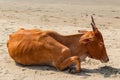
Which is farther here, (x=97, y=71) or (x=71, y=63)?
(x=97, y=71)

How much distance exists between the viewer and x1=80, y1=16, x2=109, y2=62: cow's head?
8.93m

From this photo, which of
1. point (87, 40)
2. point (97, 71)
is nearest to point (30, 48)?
point (87, 40)

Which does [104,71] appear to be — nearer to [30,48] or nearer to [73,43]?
[73,43]

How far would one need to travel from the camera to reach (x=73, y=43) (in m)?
9.06

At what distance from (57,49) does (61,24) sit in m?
6.65

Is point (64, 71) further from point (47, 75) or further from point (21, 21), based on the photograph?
point (21, 21)

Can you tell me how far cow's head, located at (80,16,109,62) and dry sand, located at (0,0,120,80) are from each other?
1.00ft

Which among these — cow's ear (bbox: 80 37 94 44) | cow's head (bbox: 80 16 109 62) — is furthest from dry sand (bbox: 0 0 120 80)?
cow's ear (bbox: 80 37 94 44)

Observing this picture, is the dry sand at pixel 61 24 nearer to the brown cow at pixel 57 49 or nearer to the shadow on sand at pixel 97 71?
the shadow on sand at pixel 97 71

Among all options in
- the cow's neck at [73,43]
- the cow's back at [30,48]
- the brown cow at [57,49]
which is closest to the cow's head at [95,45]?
the brown cow at [57,49]

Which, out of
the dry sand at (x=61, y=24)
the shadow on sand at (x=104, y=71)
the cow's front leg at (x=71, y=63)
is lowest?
the dry sand at (x=61, y=24)

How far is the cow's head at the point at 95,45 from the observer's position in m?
8.93

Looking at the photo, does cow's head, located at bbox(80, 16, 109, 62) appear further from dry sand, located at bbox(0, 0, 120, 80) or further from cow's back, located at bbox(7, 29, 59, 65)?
cow's back, located at bbox(7, 29, 59, 65)

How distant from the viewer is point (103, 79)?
27.6ft
